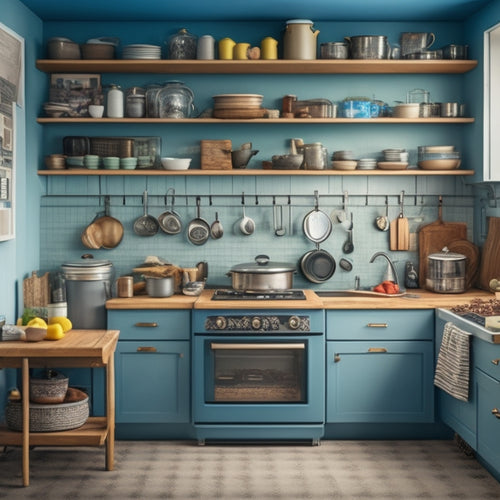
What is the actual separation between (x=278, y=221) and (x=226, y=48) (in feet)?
4.02

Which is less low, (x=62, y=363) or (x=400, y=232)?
(x=400, y=232)

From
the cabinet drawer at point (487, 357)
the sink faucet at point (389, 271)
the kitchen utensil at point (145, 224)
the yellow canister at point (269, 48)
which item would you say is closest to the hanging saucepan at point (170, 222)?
the kitchen utensil at point (145, 224)

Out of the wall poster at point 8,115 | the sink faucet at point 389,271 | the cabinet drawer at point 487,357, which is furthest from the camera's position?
the sink faucet at point 389,271

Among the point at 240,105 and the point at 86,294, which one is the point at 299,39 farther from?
the point at 86,294

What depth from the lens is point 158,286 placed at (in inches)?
201

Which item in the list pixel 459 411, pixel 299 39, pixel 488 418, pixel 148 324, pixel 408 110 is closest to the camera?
pixel 488 418

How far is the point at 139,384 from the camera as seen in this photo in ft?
16.2

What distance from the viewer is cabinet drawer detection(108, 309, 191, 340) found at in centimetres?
493

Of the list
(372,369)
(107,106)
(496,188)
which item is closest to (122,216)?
(107,106)

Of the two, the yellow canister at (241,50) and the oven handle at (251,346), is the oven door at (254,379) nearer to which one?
the oven handle at (251,346)

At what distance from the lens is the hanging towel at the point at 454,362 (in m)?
4.35

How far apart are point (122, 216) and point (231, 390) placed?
1490 millimetres

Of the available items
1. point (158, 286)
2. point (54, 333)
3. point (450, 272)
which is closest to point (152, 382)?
point (158, 286)

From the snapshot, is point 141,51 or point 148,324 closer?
point 148,324
